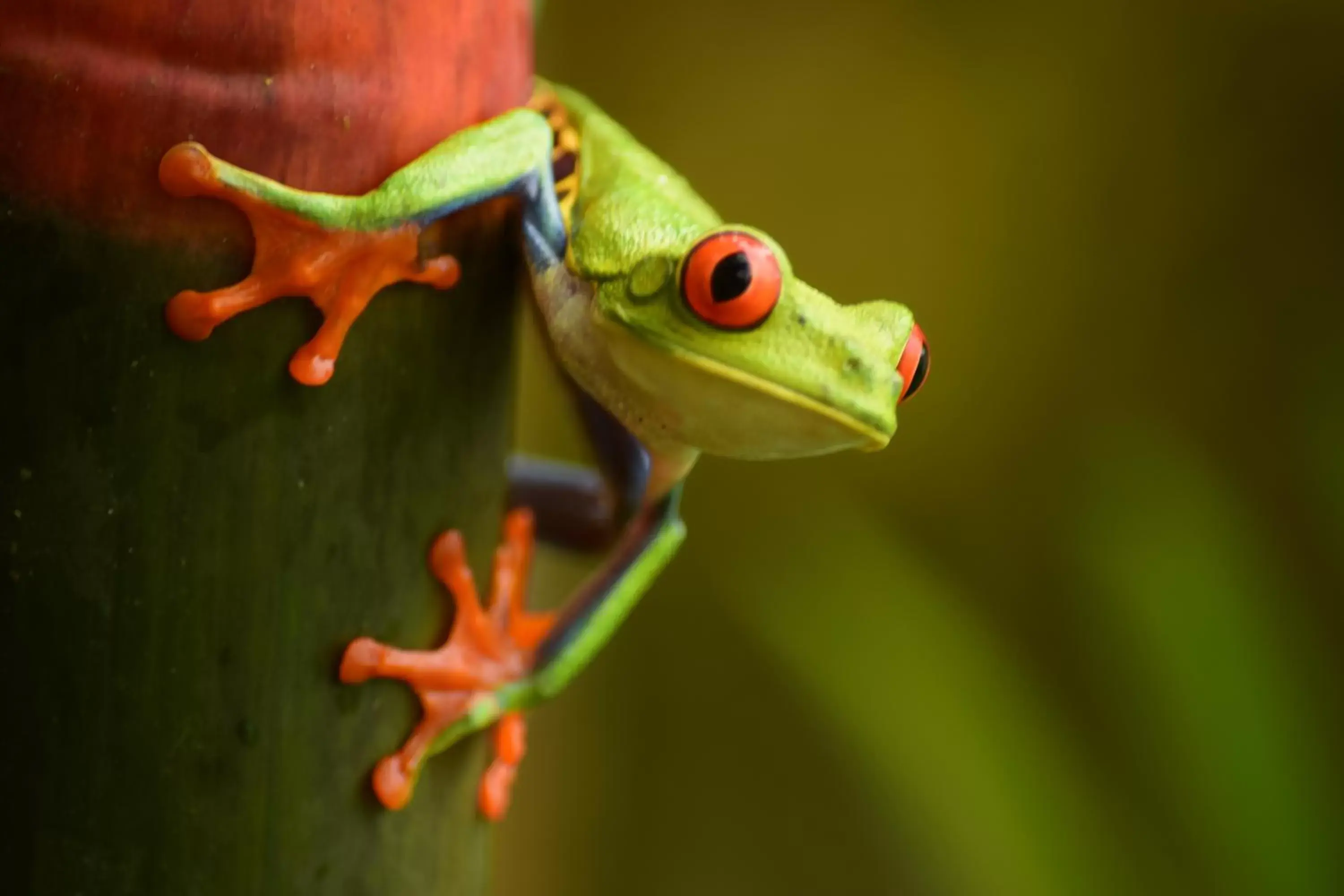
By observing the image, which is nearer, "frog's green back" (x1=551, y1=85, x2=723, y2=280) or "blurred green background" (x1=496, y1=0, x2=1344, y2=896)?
"frog's green back" (x1=551, y1=85, x2=723, y2=280)

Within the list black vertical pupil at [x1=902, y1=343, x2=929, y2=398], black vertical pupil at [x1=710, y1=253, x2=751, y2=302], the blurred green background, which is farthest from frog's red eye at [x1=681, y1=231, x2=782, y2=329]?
the blurred green background

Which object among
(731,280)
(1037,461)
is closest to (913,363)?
(731,280)

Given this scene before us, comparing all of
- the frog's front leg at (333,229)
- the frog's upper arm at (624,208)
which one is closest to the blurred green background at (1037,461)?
the frog's upper arm at (624,208)

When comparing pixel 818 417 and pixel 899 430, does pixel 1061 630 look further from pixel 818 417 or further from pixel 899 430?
pixel 818 417

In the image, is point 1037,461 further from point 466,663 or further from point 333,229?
point 333,229

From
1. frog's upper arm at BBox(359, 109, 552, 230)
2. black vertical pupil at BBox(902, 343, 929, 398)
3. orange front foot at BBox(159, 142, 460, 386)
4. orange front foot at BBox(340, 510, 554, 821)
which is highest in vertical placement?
frog's upper arm at BBox(359, 109, 552, 230)

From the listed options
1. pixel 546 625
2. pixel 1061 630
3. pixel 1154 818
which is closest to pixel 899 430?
pixel 1061 630

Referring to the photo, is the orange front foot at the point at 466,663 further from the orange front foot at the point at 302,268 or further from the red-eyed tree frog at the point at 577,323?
the orange front foot at the point at 302,268

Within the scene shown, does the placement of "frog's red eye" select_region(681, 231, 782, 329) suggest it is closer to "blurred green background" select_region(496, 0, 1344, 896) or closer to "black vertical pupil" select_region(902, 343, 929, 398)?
"black vertical pupil" select_region(902, 343, 929, 398)
